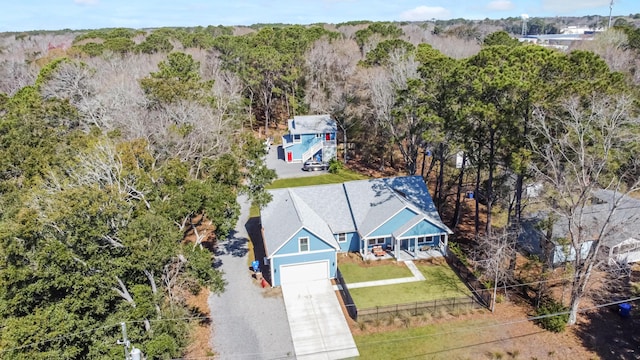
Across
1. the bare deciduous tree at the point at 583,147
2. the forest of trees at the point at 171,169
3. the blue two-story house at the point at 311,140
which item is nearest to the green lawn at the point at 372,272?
the forest of trees at the point at 171,169

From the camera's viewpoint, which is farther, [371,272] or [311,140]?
[311,140]

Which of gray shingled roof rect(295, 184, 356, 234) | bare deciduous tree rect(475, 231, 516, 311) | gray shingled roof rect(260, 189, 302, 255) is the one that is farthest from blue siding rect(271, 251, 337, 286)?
bare deciduous tree rect(475, 231, 516, 311)

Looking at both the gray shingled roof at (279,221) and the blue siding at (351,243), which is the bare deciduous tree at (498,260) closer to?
the blue siding at (351,243)

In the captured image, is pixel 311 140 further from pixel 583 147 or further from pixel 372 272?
pixel 583 147

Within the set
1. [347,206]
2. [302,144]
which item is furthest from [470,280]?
[302,144]

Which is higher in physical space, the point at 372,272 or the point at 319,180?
the point at 319,180

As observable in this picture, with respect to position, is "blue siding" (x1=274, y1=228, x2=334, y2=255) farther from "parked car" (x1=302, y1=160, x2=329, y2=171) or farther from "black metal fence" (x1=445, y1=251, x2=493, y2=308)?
"parked car" (x1=302, y1=160, x2=329, y2=171)

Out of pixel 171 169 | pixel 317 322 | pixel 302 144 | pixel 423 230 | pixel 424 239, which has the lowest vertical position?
pixel 317 322
